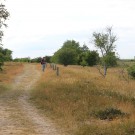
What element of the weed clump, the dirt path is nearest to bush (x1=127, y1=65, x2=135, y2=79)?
the dirt path

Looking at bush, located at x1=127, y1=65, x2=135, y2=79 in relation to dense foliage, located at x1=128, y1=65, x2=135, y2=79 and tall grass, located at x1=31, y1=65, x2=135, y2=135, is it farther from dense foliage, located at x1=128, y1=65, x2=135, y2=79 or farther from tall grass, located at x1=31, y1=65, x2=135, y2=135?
tall grass, located at x1=31, y1=65, x2=135, y2=135

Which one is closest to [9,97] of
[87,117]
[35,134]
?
[87,117]

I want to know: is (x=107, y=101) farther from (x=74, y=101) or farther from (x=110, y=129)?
(x=110, y=129)

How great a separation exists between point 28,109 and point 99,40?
1932 inches

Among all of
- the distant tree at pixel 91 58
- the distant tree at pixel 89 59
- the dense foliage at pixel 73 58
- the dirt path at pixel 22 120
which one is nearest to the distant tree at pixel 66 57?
the dense foliage at pixel 73 58

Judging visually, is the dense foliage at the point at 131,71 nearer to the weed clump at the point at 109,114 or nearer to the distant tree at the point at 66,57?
the distant tree at the point at 66,57

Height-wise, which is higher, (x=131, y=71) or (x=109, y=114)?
(x=131, y=71)

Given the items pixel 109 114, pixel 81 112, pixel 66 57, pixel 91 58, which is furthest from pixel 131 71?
pixel 109 114

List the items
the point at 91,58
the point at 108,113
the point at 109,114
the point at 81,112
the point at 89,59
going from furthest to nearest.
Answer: the point at 89,59 → the point at 91,58 → the point at 81,112 → the point at 108,113 → the point at 109,114

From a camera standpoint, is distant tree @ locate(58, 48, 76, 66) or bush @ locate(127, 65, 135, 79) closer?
bush @ locate(127, 65, 135, 79)

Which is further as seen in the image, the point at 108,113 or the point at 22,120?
the point at 108,113

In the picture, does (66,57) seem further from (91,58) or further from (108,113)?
(108,113)

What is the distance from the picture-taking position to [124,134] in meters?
10.8

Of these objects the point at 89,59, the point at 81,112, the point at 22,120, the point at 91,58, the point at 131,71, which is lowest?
the point at 22,120
